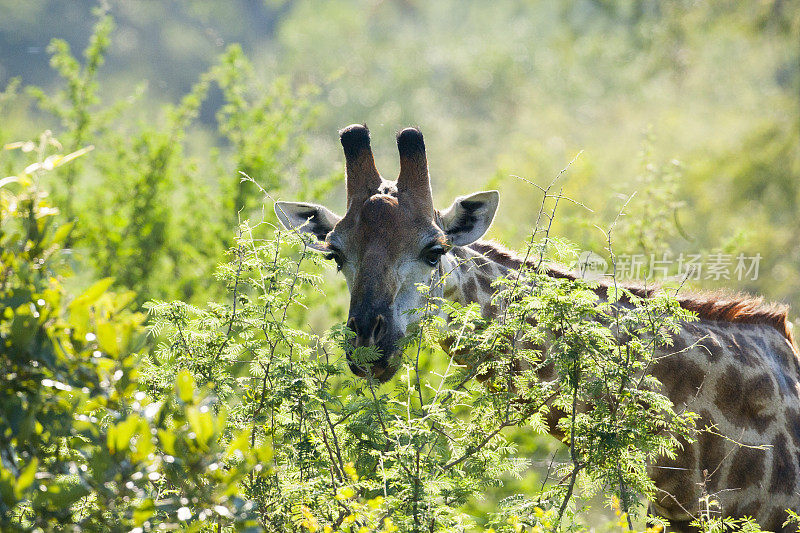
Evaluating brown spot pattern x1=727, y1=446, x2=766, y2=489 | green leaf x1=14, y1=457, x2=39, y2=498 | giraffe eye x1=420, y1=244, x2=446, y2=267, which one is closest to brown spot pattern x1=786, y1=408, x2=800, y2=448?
brown spot pattern x1=727, y1=446, x2=766, y2=489

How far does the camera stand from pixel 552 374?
205 inches

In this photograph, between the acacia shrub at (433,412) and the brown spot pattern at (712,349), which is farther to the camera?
the brown spot pattern at (712,349)

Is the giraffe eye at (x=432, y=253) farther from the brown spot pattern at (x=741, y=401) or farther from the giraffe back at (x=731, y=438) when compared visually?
the brown spot pattern at (x=741, y=401)

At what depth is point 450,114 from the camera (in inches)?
2312

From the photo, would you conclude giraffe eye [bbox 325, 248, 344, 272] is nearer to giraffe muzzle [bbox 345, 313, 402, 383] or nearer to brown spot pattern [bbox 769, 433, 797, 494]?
giraffe muzzle [bbox 345, 313, 402, 383]

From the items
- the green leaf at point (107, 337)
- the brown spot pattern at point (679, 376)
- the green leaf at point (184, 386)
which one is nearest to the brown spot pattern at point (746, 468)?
the brown spot pattern at point (679, 376)

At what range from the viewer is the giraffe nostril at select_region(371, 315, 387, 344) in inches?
178

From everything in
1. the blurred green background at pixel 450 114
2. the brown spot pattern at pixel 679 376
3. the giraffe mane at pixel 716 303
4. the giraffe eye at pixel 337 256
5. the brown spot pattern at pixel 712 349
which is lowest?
the brown spot pattern at pixel 679 376

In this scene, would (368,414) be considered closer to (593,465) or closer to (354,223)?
(593,465)

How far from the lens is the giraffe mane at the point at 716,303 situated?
5.40 metres

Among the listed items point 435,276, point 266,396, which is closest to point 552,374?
point 435,276

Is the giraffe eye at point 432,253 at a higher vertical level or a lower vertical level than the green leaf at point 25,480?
higher

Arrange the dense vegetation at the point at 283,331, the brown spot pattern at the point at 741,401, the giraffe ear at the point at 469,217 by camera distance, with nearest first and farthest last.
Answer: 1. the dense vegetation at the point at 283,331
2. the brown spot pattern at the point at 741,401
3. the giraffe ear at the point at 469,217

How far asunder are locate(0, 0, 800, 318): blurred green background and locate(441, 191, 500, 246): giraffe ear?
652 mm
